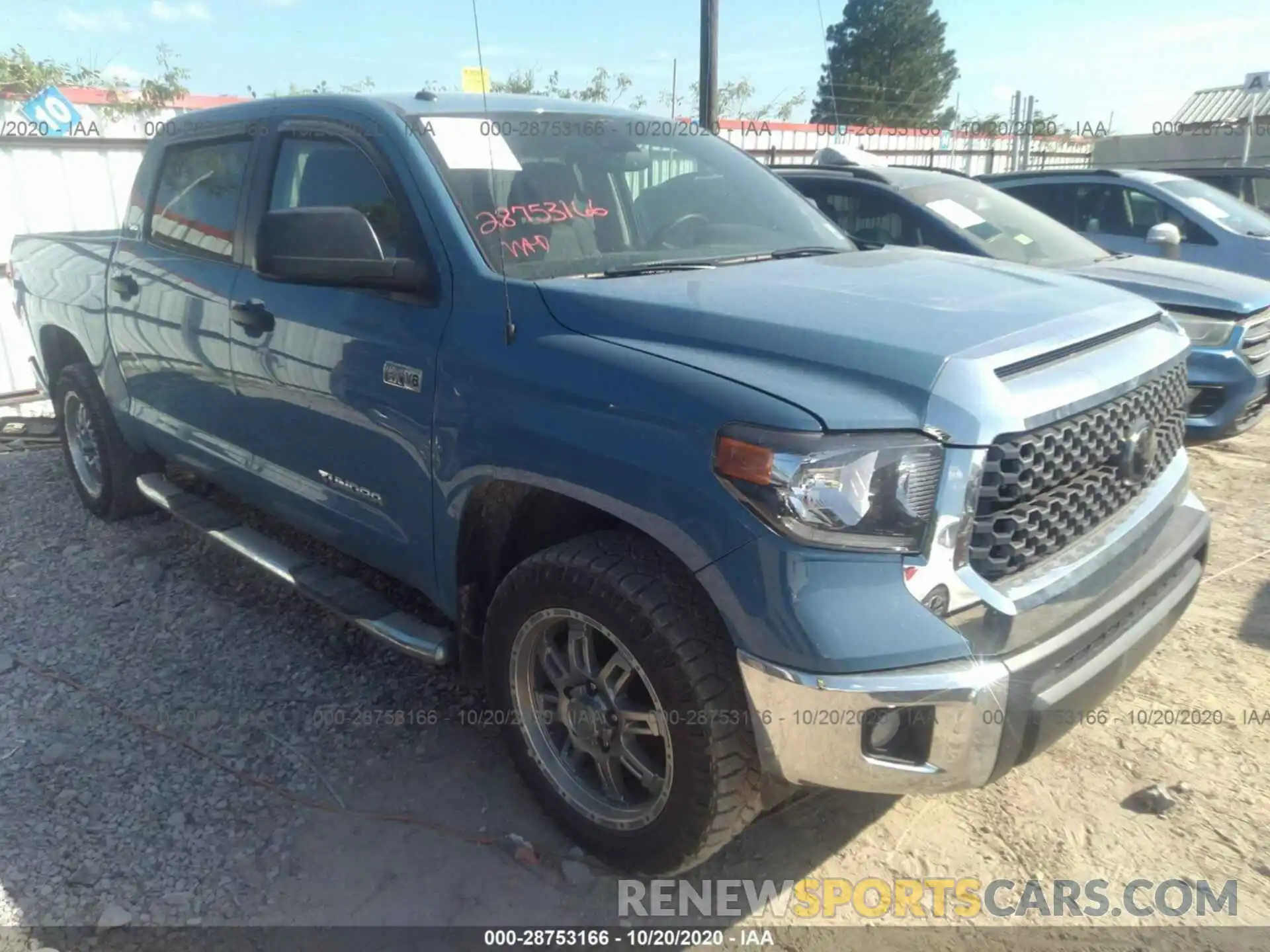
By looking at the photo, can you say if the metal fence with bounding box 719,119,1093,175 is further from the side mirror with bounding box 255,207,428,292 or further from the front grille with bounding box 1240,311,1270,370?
the side mirror with bounding box 255,207,428,292

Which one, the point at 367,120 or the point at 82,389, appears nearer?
the point at 367,120

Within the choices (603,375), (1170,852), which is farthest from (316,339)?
(1170,852)

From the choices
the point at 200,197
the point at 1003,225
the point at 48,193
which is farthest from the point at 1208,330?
the point at 48,193

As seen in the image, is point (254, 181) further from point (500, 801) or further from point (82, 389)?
point (500, 801)

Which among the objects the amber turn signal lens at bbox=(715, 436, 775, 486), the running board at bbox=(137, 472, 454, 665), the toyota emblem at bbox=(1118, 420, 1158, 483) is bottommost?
the running board at bbox=(137, 472, 454, 665)

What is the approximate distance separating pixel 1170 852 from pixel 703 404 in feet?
5.93

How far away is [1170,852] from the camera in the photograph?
2592mm

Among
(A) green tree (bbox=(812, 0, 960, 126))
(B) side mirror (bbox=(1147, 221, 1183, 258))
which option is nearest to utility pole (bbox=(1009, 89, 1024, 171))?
(B) side mirror (bbox=(1147, 221, 1183, 258))

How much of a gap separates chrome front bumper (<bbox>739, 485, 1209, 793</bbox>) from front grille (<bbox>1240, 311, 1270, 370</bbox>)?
372cm

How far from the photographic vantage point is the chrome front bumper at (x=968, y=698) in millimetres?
1939

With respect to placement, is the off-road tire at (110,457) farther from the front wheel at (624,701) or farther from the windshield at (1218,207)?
the windshield at (1218,207)

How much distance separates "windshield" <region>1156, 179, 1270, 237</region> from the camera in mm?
8008

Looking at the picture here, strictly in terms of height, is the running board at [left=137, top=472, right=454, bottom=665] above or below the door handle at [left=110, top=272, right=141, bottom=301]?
below

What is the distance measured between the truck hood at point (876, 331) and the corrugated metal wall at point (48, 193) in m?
6.26
